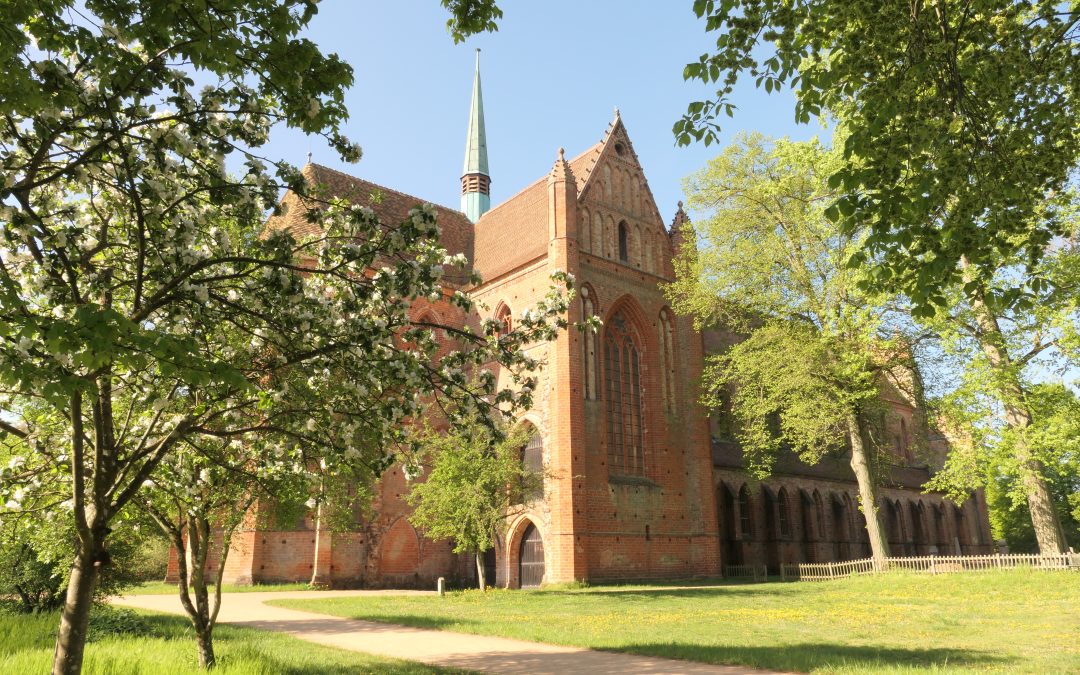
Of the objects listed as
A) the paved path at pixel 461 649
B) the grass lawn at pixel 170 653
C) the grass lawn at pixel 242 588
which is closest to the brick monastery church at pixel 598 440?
the grass lawn at pixel 242 588

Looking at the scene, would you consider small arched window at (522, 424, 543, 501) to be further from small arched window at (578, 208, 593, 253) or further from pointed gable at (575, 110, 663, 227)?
pointed gable at (575, 110, 663, 227)

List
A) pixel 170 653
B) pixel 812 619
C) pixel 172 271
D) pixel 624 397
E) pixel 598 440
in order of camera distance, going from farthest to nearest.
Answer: pixel 624 397 < pixel 598 440 < pixel 812 619 < pixel 170 653 < pixel 172 271

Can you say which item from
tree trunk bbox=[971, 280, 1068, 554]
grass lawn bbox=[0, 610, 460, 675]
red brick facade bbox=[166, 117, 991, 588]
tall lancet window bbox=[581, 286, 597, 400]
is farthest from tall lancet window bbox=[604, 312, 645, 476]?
grass lawn bbox=[0, 610, 460, 675]

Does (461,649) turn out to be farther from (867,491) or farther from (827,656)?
(867,491)

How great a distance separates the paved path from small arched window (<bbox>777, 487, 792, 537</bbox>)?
85.6 ft

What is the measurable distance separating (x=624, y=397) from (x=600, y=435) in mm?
3037

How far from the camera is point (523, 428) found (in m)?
26.4

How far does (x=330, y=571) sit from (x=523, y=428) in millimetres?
8640

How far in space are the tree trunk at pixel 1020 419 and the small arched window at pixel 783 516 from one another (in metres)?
14.7

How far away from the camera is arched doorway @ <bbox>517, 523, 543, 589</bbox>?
26484 millimetres

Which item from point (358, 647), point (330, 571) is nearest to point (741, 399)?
point (330, 571)

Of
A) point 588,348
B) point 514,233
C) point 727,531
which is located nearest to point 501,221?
point 514,233

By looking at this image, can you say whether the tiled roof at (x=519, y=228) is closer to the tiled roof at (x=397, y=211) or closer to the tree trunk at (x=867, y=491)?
the tiled roof at (x=397, y=211)

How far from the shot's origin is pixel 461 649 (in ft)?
35.9
